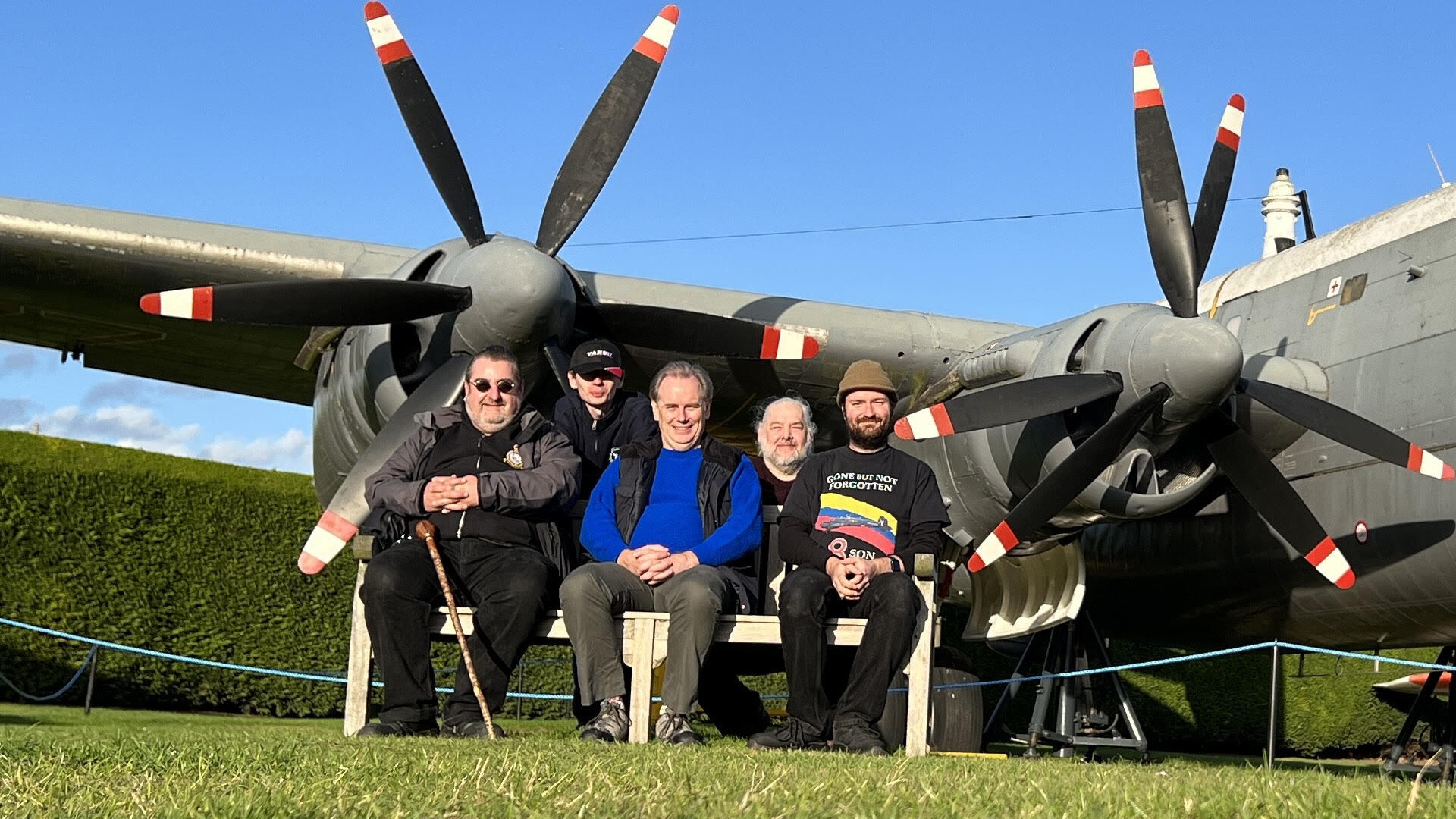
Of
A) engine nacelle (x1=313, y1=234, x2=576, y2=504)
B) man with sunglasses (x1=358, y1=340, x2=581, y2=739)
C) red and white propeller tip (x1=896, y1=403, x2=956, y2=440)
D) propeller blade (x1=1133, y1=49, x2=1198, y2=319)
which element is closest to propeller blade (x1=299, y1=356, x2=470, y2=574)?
engine nacelle (x1=313, y1=234, x2=576, y2=504)

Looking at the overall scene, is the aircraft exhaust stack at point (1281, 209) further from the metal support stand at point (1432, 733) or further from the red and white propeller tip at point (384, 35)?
the red and white propeller tip at point (384, 35)

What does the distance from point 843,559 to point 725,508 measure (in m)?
0.53

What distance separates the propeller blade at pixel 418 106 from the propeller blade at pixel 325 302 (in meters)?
0.86

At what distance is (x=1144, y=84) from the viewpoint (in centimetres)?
849

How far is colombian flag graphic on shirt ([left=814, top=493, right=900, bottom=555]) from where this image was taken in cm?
544

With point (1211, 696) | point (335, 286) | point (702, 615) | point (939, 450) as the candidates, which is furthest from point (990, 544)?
point (1211, 696)

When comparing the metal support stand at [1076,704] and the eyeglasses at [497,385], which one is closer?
the eyeglasses at [497,385]

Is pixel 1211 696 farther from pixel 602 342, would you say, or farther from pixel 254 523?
pixel 602 342

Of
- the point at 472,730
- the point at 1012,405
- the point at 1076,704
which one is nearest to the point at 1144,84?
the point at 1012,405

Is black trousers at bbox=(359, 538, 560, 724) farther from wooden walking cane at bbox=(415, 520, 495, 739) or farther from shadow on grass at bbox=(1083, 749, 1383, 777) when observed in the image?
shadow on grass at bbox=(1083, 749, 1383, 777)

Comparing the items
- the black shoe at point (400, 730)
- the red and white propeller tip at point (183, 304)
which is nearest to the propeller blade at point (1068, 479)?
the black shoe at point (400, 730)

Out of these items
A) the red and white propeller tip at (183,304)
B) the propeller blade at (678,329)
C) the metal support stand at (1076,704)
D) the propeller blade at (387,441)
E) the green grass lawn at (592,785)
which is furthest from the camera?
the metal support stand at (1076,704)

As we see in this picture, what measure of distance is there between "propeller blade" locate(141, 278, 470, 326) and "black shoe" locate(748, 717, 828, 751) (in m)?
3.10

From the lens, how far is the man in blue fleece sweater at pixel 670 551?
4.97 metres
